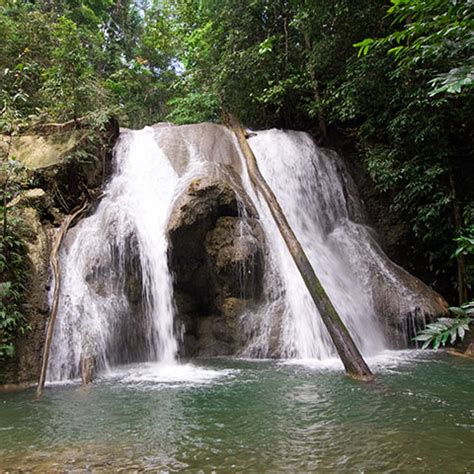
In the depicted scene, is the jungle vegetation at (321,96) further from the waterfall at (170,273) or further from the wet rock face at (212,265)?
the wet rock face at (212,265)

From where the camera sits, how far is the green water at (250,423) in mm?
3160

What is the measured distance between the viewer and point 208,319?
8.86m

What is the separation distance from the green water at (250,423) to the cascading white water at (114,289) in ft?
3.46

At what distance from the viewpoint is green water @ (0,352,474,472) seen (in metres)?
3.16

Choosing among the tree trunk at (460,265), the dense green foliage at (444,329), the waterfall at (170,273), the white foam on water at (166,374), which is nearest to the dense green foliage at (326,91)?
the tree trunk at (460,265)

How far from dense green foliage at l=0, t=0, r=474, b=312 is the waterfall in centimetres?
147

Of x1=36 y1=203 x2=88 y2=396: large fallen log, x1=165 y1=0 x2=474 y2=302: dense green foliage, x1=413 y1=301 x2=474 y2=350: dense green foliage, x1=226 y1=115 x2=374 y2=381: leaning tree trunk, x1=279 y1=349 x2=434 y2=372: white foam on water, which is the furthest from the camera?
x1=165 y1=0 x2=474 y2=302: dense green foliage

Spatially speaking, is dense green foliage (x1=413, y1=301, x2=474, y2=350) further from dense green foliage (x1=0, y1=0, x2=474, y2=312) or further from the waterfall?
the waterfall

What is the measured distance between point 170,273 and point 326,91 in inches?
273

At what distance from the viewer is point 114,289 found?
794 centimetres

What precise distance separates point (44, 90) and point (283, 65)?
7041 millimetres

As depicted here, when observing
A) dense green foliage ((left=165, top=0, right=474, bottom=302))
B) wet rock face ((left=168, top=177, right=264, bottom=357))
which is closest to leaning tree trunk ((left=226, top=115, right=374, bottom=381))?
wet rock face ((left=168, top=177, right=264, bottom=357))

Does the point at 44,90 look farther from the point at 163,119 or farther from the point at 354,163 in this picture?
the point at 163,119

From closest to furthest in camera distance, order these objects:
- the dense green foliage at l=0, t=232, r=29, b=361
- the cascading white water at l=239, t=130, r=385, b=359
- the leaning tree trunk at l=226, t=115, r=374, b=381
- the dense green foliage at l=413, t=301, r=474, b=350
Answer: the dense green foliage at l=413, t=301, r=474, b=350 < the leaning tree trunk at l=226, t=115, r=374, b=381 < the dense green foliage at l=0, t=232, r=29, b=361 < the cascading white water at l=239, t=130, r=385, b=359
